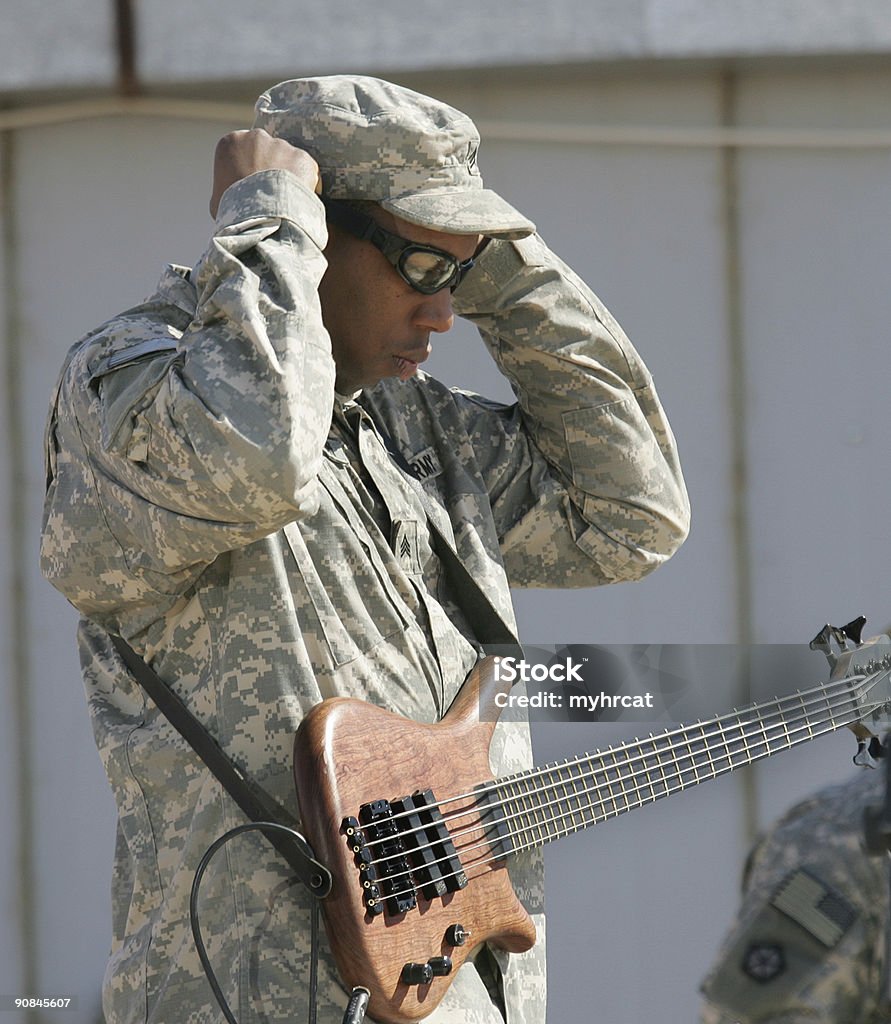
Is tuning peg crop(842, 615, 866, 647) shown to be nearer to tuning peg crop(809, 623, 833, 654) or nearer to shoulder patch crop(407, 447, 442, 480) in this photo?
tuning peg crop(809, 623, 833, 654)

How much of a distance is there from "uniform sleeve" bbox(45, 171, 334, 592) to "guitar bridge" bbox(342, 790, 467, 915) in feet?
0.82

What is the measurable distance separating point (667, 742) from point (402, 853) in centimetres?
25

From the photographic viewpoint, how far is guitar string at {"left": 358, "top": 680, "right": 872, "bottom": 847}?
Answer: 1329 mm

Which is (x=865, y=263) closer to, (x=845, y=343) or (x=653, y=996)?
(x=845, y=343)

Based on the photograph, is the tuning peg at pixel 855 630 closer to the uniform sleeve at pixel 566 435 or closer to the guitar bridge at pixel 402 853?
the guitar bridge at pixel 402 853

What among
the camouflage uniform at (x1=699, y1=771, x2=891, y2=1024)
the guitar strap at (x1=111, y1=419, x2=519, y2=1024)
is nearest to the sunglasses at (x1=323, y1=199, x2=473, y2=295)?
the guitar strap at (x1=111, y1=419, x2=519, y2=1024)

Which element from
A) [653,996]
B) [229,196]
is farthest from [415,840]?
[653,996]

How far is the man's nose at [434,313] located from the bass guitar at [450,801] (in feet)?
1.02

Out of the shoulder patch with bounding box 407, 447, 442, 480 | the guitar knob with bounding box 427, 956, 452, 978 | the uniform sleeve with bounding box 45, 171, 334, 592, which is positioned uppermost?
the uniform sleeve with bounding box 45, 171, 334, 592

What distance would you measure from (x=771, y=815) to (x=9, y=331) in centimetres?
242

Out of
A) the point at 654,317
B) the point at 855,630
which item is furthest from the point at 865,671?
the point at 654,317

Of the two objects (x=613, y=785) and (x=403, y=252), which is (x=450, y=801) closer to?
(x=613, y=785)

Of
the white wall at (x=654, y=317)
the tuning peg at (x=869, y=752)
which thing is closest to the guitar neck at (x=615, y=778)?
the tuning peg at (x=869, y=752)

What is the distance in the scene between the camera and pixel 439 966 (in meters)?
1.39
